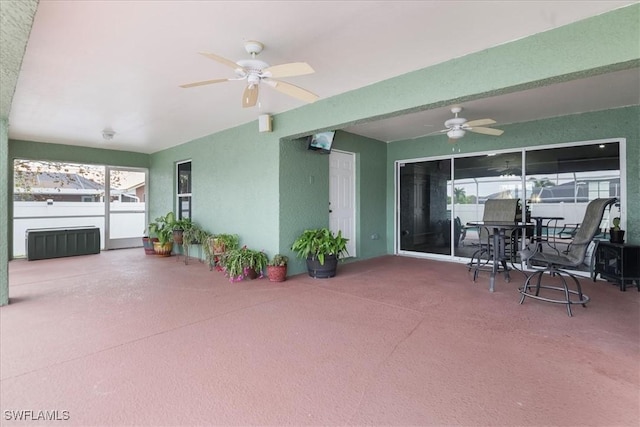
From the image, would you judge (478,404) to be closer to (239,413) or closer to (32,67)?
(239,413)

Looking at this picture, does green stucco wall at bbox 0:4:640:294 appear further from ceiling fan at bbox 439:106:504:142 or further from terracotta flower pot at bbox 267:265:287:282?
ceiling fan at bbox 439:106:504:142

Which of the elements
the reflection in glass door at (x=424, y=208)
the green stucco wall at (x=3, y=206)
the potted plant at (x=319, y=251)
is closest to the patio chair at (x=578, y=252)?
the potted plant at (x=319, y=251)

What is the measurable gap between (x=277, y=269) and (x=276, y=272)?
0.16ft

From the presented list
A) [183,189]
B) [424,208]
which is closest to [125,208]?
[183,189]

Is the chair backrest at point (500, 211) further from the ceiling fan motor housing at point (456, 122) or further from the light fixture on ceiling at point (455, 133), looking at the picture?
the ceiling fan motor housing at point (456, 122)

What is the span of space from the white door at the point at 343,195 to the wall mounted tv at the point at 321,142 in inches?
21.8

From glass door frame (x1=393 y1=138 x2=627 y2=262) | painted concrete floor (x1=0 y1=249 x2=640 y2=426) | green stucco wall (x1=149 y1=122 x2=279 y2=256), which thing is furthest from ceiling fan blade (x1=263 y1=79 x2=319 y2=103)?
glass door frame (x1=393 y1=138 x2=627 y2=262)

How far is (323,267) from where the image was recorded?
489 centimetres

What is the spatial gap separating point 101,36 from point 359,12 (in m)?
2.16

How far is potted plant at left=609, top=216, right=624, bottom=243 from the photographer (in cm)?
441

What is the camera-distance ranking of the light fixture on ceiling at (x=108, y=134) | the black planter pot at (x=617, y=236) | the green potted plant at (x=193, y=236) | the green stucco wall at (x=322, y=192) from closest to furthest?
the black planter pot at (x=617, y=236) < the green stucco wall at (x=322, y=192) < the light fixture on ceiling at (x=108, y=134) < the green potted plant at (x=193, y=236)

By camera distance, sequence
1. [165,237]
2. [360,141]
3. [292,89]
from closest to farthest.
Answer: [292,89] → [360,141] → [165,237]

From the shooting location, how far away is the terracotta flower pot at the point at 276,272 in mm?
4652

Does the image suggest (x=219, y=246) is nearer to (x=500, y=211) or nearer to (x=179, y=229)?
(x=179, y=229)
